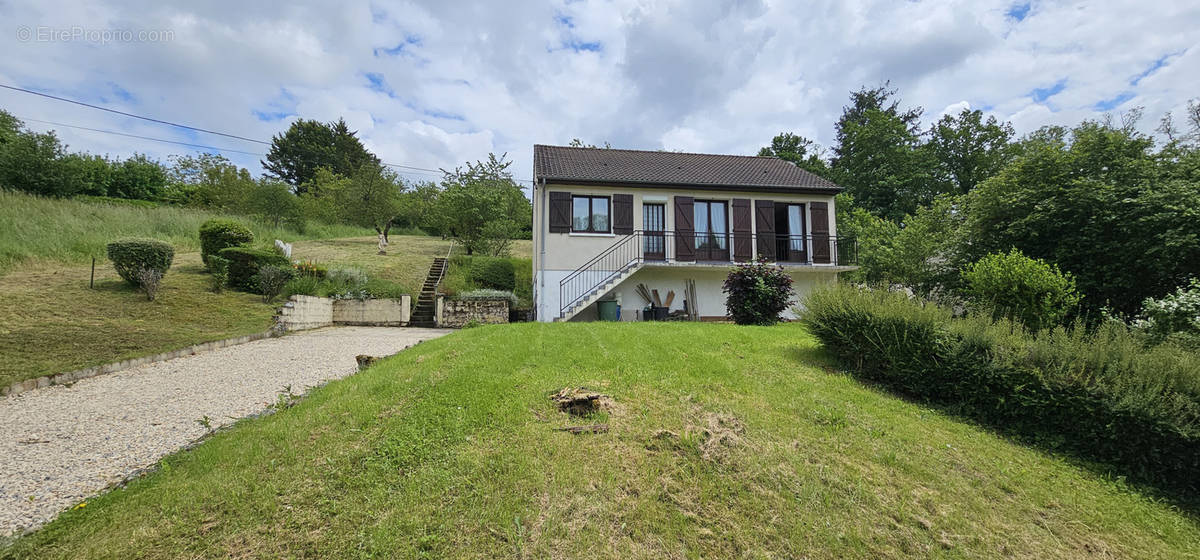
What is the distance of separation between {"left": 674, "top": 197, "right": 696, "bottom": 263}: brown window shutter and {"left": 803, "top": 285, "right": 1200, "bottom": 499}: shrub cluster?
28.6 ft

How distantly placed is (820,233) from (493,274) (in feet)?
38.6

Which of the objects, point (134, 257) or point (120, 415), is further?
point (134, 257)

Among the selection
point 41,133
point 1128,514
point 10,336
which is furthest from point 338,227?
point 1128,514

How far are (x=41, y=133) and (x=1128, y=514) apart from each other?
3322 centimetres

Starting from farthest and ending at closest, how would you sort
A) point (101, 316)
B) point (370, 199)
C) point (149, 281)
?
1. point (370, 199)
2. point (149, 281)
3. point (101, 316)

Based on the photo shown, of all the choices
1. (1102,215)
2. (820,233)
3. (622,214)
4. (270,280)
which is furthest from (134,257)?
(1102,215)

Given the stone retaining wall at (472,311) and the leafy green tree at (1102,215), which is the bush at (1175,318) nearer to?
the leafy green tree at (1102,215)

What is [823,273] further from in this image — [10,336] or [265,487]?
[10,336]

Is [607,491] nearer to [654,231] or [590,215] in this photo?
[590,215]

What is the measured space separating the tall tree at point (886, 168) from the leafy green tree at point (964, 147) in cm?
113

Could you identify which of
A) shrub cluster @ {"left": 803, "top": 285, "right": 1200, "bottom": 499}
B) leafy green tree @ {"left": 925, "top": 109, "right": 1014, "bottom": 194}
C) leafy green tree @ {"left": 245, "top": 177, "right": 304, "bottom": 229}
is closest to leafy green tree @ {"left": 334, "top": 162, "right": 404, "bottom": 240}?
leafy green tree @ {"left": 245, "top": 177, "right": 304, "bottom": 229}

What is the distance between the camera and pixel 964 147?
27891 millimetres

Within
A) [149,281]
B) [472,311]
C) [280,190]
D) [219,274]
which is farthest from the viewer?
[280,190]

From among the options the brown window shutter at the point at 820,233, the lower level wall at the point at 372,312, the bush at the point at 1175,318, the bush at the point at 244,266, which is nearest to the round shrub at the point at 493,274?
the lower level wall at the point at 372,312
